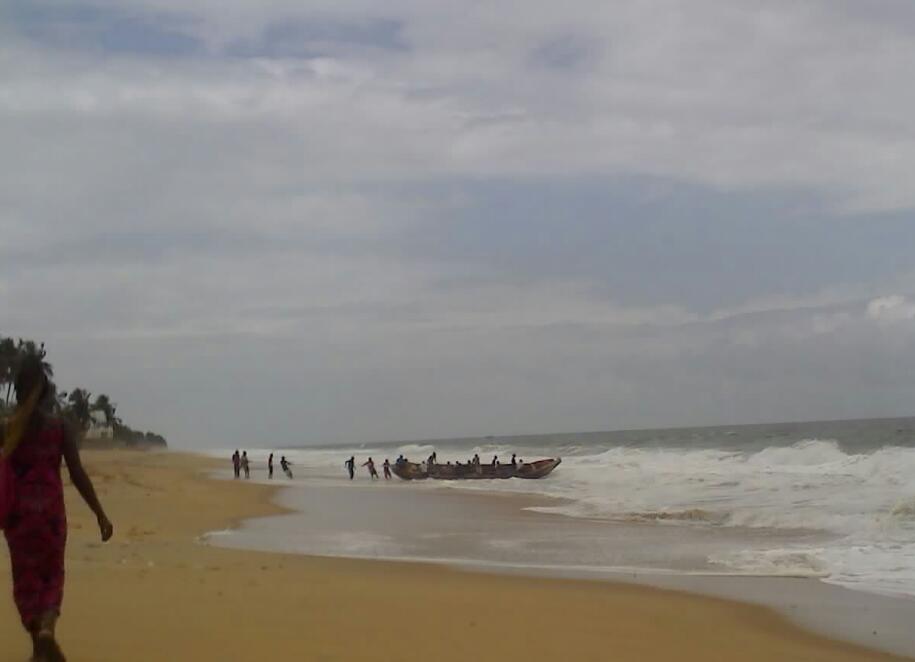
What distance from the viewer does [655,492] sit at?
1102 inches

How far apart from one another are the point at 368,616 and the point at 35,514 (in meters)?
3.30

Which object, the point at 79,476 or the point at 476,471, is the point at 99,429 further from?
the point at 79,476

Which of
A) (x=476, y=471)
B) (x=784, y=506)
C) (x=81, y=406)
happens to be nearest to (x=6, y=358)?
(x=81, y=406)

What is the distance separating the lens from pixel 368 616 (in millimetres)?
7625

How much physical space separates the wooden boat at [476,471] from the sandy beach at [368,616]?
1194 inches

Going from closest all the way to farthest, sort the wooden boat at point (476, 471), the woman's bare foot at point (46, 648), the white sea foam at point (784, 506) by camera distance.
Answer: the woman's bare foot at point (46, 648)
the white sea foam at point (784, 506)
the wooden boat at point (476, 471)

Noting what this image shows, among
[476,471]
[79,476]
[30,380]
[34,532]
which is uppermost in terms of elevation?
[30,380]

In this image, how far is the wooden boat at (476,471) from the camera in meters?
42.0

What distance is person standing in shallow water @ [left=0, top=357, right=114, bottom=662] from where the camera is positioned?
194 inches

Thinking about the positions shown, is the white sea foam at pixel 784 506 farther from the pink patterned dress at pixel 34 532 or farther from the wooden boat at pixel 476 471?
the pink patterned dress at pixel 34 532

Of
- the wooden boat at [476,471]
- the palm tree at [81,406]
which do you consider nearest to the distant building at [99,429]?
the palm tree at [81,406]

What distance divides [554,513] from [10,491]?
18.1 m

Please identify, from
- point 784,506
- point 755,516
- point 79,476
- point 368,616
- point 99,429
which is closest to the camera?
point 79,476

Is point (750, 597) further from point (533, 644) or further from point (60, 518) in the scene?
point (60, 518)
